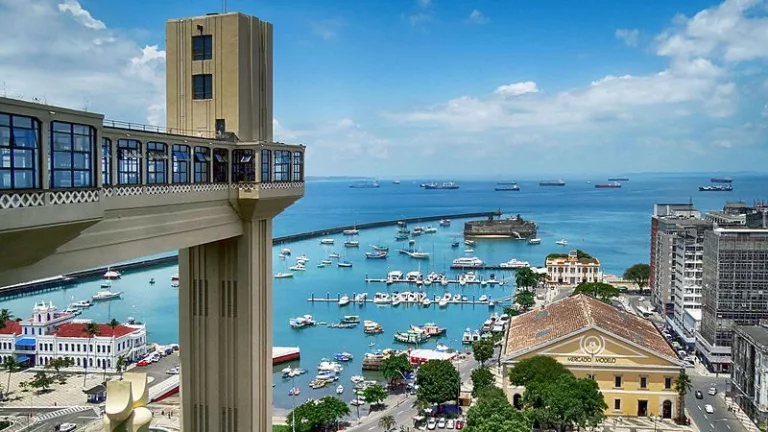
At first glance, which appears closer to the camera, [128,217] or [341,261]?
[128,217]

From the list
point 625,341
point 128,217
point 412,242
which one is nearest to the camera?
point 128,217

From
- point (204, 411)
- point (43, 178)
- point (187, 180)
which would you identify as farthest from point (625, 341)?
point (43, 178)

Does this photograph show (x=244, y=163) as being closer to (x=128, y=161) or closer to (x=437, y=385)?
(x=128, y=161)

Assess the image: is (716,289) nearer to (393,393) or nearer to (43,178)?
(393,393)

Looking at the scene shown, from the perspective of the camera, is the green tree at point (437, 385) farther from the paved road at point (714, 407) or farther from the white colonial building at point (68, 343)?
the white colonial building at point (68, 343)

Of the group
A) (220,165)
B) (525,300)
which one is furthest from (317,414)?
(525,300)

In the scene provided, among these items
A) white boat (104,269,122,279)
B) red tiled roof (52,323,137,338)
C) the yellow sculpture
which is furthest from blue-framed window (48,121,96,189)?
white boat (104,269,122,279)

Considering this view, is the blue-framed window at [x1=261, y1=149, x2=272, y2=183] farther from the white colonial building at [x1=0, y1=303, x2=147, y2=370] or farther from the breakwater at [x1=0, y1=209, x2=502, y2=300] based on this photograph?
the white colonial building at [x1=0, y1=303, x2=147, y2=370]
